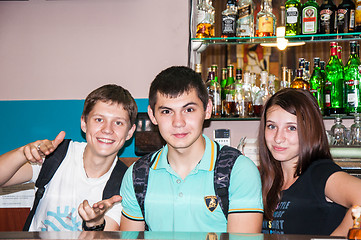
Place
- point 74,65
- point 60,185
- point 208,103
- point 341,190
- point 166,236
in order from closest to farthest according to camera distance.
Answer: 1. point 166,236
2. point 341,190
3. point 208,103
4. point 60,185
5. point 74,65

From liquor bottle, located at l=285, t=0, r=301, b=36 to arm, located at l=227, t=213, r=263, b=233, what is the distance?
1.40m

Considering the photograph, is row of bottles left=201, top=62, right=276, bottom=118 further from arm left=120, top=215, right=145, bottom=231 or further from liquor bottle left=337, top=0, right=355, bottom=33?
arm left=120, top=215, right=145, bottom=231

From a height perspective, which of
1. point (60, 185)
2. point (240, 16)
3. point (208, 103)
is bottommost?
point (60, 185)

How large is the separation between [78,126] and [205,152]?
50.8 inches

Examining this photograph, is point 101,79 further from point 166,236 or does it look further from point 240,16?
point 166,236

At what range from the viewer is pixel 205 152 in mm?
1578

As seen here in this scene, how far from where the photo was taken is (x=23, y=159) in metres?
1.68

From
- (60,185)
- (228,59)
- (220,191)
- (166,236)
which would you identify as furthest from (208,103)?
(228,59)

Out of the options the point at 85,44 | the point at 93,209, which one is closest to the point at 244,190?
the point at 93,209

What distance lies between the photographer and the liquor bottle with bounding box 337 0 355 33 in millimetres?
2365

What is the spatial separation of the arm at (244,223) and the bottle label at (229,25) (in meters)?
1.36

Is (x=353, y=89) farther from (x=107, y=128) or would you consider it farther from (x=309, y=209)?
(x=107, y=128)

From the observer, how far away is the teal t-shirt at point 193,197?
4.78ft

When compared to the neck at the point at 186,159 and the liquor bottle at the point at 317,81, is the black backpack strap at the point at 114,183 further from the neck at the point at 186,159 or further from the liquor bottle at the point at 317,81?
the liquor bottle at the point at 317,81
